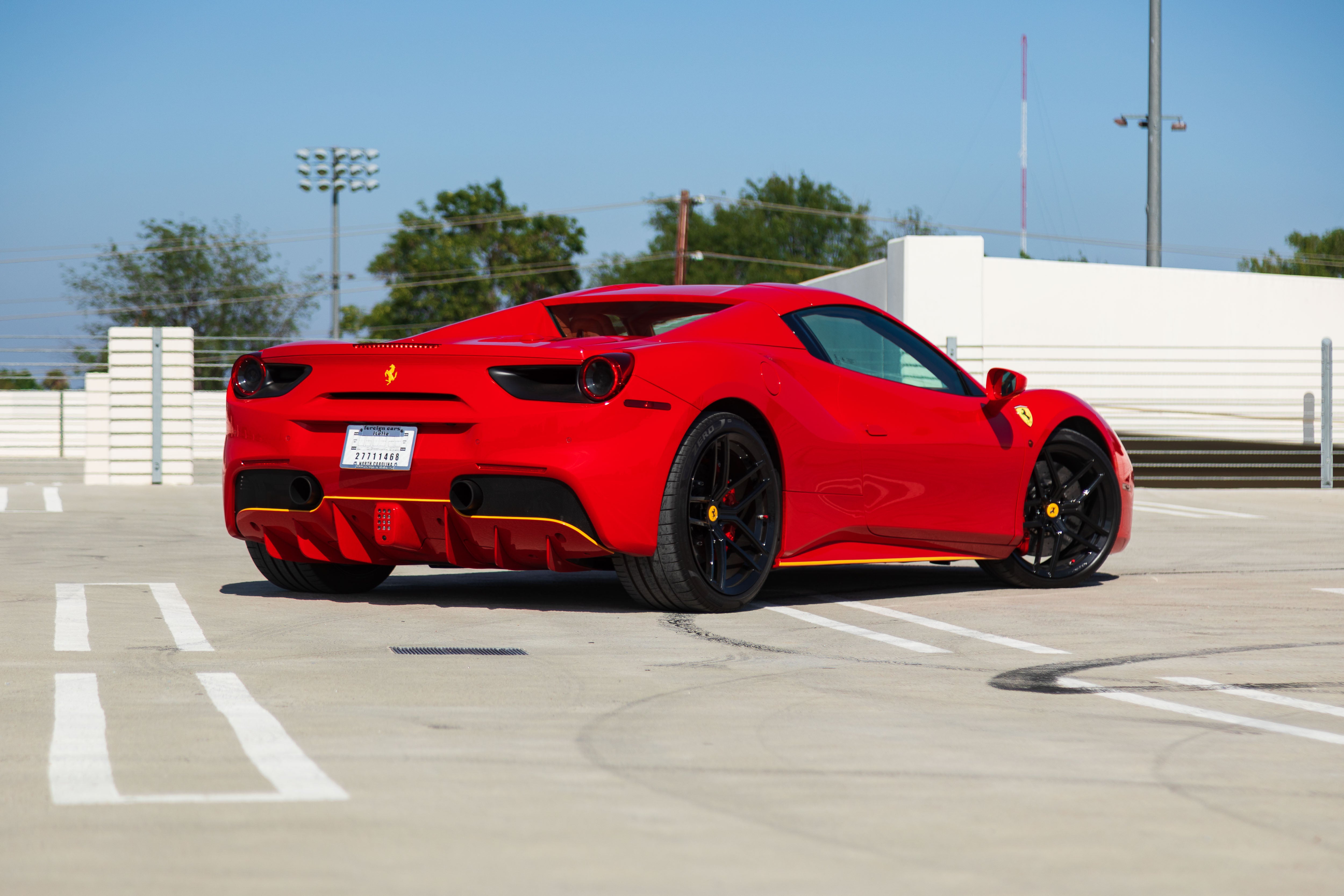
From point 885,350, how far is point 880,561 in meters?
1.41

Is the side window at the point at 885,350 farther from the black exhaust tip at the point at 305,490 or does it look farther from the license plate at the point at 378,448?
the black exhaust tip at the point at 305,490

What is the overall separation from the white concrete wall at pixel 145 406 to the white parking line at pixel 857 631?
11293 mm

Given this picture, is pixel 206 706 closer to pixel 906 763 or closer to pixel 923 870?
pixel 906 763

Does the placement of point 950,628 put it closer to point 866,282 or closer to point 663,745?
point 663,745

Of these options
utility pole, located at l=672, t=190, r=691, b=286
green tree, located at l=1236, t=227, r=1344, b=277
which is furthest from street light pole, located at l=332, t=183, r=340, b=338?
green tree, located at l=1236, t=227, r=1344, b=277

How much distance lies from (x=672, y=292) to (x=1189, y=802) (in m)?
4.25

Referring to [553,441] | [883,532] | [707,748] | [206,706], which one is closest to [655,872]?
[707,748]

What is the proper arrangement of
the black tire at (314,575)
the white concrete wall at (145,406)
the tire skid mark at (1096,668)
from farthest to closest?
the white concrete wall at (145,406), the black tire at (314,575), the tire skid mark at (1096,668)

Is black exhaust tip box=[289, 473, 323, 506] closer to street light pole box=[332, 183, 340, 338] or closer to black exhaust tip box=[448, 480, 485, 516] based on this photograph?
black exhaust tip box=[448, 480, 485, 516]

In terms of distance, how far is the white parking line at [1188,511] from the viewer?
1336 cm

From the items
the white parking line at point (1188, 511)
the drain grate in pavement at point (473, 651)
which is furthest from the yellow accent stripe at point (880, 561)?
the white parking line at point (1188, 511)

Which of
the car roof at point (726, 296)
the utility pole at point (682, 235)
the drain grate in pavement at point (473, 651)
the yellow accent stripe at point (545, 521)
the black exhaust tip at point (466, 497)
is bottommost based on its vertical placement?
the drain grate in pavement at point (473, 651)

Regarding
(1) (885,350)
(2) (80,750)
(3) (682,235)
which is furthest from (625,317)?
(3) (682,235)

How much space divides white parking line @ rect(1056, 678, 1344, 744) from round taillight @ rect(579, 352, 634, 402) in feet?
6.26
